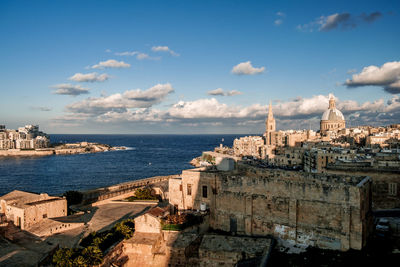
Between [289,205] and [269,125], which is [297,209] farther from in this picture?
[269,125]

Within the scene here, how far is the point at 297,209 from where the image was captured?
A: 16453 millimetres

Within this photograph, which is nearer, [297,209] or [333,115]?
[297,209]

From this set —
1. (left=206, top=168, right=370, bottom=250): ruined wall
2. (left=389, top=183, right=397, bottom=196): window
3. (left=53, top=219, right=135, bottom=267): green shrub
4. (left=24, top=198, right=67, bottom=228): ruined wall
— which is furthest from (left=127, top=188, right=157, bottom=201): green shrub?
(left=389, top=183, right=397, bottom=196): window

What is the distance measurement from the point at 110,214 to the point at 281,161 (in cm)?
5748

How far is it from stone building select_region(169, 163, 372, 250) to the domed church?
106440mm

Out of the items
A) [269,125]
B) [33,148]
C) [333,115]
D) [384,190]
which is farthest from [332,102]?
[33,148]

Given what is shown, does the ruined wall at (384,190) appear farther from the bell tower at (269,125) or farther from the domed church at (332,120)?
the bell tower at (269,125)

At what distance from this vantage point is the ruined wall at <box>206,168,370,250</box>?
14.9m

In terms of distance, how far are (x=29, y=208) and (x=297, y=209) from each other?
68.2 feet

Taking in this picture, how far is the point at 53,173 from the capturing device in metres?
76.3

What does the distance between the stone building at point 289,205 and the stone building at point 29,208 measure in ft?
43.5

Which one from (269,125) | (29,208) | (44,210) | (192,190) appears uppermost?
(269,125)

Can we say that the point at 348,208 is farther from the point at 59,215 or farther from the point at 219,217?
the point at 59,215

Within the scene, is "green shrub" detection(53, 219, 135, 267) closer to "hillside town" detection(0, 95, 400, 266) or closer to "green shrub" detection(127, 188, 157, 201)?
"hillside town" detection(0, 95, 400, 266)
